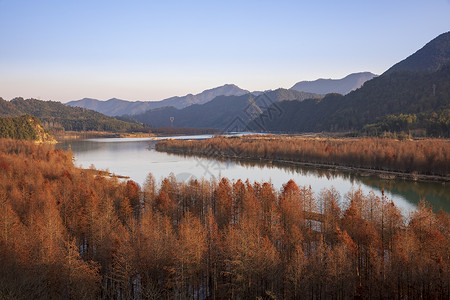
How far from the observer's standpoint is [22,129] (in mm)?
92125

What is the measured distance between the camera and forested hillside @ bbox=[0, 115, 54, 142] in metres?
88.1

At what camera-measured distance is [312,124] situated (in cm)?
13975

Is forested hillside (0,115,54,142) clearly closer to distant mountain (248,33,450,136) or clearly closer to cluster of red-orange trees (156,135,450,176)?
cluster of red-orange trees (156,135,450,176)

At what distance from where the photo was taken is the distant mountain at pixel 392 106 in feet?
289

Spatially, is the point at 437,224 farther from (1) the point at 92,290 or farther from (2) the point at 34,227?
(2) the point at 34,227

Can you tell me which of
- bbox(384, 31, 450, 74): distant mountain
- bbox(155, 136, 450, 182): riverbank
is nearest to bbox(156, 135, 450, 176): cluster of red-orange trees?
bbox(155, 136, 450, 182): riverbank

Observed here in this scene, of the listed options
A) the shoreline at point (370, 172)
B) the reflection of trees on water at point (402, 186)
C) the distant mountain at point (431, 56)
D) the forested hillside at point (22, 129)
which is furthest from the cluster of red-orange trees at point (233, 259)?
the distant mountain at point (431, 56)

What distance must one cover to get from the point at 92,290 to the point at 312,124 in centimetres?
13403

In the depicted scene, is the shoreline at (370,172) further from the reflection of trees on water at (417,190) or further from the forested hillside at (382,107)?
the forested hillside at (382,107)

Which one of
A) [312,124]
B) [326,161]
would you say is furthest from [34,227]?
[312,124]

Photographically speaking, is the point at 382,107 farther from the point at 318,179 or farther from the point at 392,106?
the point at 318,179

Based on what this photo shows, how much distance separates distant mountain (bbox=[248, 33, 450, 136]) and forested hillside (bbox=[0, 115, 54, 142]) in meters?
67.4

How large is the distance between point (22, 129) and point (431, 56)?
17102 centimetres

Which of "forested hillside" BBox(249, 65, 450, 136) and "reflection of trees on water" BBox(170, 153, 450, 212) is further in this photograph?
"forested hillside" BBox(249, 65, 450, 136)
